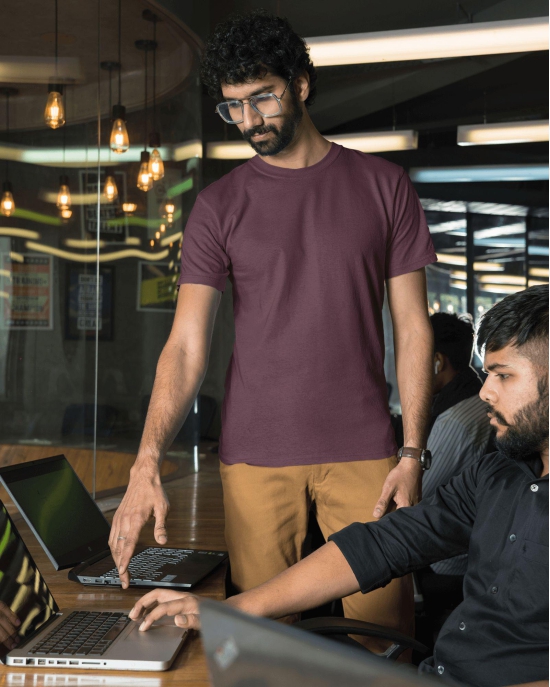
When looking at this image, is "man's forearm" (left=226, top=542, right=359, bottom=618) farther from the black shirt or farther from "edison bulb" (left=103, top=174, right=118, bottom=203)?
"edison bulb" (left=103, top=174, right=118, bottom=203)

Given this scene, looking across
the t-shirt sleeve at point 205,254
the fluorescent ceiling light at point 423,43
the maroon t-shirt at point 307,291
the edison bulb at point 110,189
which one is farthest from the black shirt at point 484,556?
the edison bulb at point 110,189

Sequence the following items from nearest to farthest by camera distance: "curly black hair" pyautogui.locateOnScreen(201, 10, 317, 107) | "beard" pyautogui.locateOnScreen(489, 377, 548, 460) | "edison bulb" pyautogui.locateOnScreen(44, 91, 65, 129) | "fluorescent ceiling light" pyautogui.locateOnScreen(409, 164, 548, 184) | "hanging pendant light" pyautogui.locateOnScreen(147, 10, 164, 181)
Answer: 1. "beard" pyautogui.locateOnScreen(489, 377, 548, 460)
2. "curly black hair" pyautogui.locateOnScreen(201, 10, 317, 107)
3. "edison bulb" pyautogui.locateOnScreen(44, 91, 65, 129)
4. "hanging pendant light" pyautogui.locateOnScreen(147, 10, 164, 181)
5. "fluorescent ceiling light" pyautogui.locateOnScreen(409, 164, 548, 184)

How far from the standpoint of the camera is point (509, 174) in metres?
8.34

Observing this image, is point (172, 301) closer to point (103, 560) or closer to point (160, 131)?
point (160, 131)

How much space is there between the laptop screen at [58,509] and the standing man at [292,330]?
325mm

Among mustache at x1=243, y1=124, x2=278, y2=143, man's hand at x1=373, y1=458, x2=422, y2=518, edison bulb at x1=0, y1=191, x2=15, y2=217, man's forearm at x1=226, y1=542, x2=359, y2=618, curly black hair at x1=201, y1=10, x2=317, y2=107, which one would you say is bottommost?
man's forearm at x1=226, y1=542, x2=359, y2=618

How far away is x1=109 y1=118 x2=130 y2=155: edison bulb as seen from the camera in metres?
4.53

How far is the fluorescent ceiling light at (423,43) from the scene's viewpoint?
3.27m

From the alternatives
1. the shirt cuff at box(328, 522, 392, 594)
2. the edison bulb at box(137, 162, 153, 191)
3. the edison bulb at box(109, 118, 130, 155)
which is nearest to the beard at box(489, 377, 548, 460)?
the shirt cuff at box(328, 522, 392, 594)

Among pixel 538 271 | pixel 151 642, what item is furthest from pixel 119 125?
pixel 538 271

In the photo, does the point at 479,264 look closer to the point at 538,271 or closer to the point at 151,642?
the point at 538,271

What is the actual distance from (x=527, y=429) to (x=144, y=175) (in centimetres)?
394

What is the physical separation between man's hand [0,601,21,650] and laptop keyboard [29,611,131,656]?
35 mm

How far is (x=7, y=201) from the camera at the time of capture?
355cm
